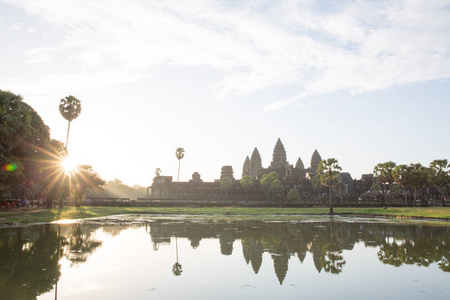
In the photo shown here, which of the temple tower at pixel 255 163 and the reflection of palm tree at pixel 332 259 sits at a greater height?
the temple tower at pixel 255 163

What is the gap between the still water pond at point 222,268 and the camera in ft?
35.5

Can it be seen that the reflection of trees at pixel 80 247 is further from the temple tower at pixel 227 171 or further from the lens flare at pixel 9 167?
the temple tower at pixel 227 171

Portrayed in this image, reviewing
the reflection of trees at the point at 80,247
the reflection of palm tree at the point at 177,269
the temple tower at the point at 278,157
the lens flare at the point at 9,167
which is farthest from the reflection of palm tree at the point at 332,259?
the temple tower at the point at 278,157

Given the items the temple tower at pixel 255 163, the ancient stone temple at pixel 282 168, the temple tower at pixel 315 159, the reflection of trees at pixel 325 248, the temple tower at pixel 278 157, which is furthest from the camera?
the temple tower at pixel 255 163

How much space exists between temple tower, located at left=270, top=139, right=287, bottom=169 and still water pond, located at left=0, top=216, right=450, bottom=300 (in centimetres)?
11951

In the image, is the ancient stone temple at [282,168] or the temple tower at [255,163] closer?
the ancient stone temple at [282,168]

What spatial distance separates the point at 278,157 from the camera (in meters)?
143

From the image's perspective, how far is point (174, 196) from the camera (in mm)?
116562

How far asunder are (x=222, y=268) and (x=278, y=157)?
130223mm

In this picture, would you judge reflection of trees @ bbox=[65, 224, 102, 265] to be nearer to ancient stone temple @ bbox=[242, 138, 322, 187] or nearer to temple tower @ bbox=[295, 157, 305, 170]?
ancient stone temple @ bbox=[242, 138, 322, 187]

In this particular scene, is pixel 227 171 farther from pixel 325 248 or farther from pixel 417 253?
pixel 417 253

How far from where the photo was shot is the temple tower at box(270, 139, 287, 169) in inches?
5591

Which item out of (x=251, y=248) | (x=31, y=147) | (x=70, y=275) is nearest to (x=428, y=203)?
(x=251, y=248)

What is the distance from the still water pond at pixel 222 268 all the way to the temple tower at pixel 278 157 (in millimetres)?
119511
